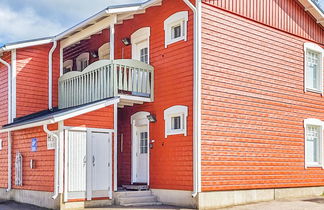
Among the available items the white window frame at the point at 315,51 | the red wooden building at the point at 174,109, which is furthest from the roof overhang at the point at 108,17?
the white window frame at the point at 315,51

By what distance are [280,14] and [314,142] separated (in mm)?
5175

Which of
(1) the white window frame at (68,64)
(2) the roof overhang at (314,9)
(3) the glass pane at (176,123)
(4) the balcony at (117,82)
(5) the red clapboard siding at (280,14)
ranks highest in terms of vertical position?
(2) the roof overhang at (314,9)

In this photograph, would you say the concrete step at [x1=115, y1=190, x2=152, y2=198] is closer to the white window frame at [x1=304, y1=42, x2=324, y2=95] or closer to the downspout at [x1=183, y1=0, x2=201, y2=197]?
the downspout at [x1=183, y1=0, x2=201, y2=197]

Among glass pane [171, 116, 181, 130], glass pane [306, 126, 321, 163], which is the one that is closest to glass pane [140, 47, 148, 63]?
glass pane [171, 116, 181, 130]

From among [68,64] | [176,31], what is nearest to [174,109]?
[176,31]

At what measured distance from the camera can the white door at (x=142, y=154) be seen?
15.1 metres

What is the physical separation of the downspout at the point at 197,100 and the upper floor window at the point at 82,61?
A: 23.9 ft

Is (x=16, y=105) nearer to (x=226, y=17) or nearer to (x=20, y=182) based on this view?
(x=20, y=182)

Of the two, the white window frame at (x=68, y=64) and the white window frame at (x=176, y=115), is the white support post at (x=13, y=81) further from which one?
the white window frame at (x=176, y=115)

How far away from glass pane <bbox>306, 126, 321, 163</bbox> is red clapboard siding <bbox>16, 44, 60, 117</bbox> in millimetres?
10104

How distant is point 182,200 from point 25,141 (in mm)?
6027

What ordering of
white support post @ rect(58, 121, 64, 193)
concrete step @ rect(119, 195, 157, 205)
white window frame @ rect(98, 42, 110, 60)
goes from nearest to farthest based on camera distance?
white support post @ rect(58, 121, 64, 193) < concrete step @ rect(119, 195, 157, 205) < white window frame @ rect(98, 42, 110, 60)

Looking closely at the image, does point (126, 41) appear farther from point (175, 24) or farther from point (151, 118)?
point (151, 118)

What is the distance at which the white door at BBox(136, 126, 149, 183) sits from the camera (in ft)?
49.7
